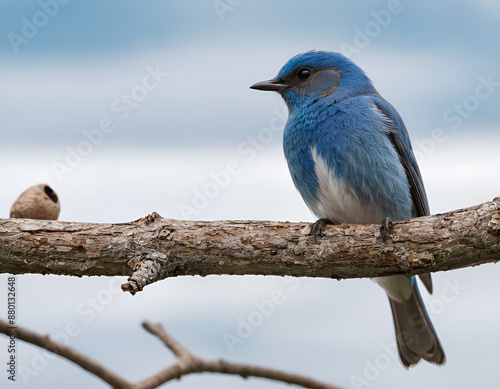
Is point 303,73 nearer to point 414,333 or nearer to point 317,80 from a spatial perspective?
point 317,80

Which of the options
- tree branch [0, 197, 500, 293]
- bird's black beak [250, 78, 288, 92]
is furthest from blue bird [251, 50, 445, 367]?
tree branch [0, 197, 500, 293]

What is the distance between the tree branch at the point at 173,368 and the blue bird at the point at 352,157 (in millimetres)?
958

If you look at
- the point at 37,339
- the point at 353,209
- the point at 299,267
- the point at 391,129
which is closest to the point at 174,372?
the point at 37,339

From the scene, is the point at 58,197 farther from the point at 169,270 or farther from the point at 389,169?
the point at 389,169

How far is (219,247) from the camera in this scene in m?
3.36

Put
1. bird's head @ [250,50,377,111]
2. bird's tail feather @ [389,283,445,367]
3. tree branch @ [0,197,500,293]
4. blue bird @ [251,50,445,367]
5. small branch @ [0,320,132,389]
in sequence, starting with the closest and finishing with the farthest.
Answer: tree branch @ [0,197,500,293] → small branch @ [0,320,132,389] → blue bird @ [251,50,445,367] → bird's head @ [250,50,377,111] → bird's tail feather @ [389,283,445,367]

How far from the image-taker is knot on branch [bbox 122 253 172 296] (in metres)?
2.74

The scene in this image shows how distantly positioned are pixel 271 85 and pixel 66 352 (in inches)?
95.0

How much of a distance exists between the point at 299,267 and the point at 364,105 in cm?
130

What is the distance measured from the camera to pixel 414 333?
4410mm

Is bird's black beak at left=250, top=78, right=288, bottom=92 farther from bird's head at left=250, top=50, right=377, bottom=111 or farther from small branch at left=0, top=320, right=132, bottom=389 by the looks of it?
small branch at left=0, top=320, right=132, bottom=389

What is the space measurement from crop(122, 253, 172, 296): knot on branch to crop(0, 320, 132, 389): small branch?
3.08 feet

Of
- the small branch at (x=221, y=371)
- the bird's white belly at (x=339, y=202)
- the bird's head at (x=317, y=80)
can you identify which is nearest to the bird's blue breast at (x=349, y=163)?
the bird's white belly at (x=339, y=202)

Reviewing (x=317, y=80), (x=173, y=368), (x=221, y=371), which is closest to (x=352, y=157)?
(x=317, y=80)
